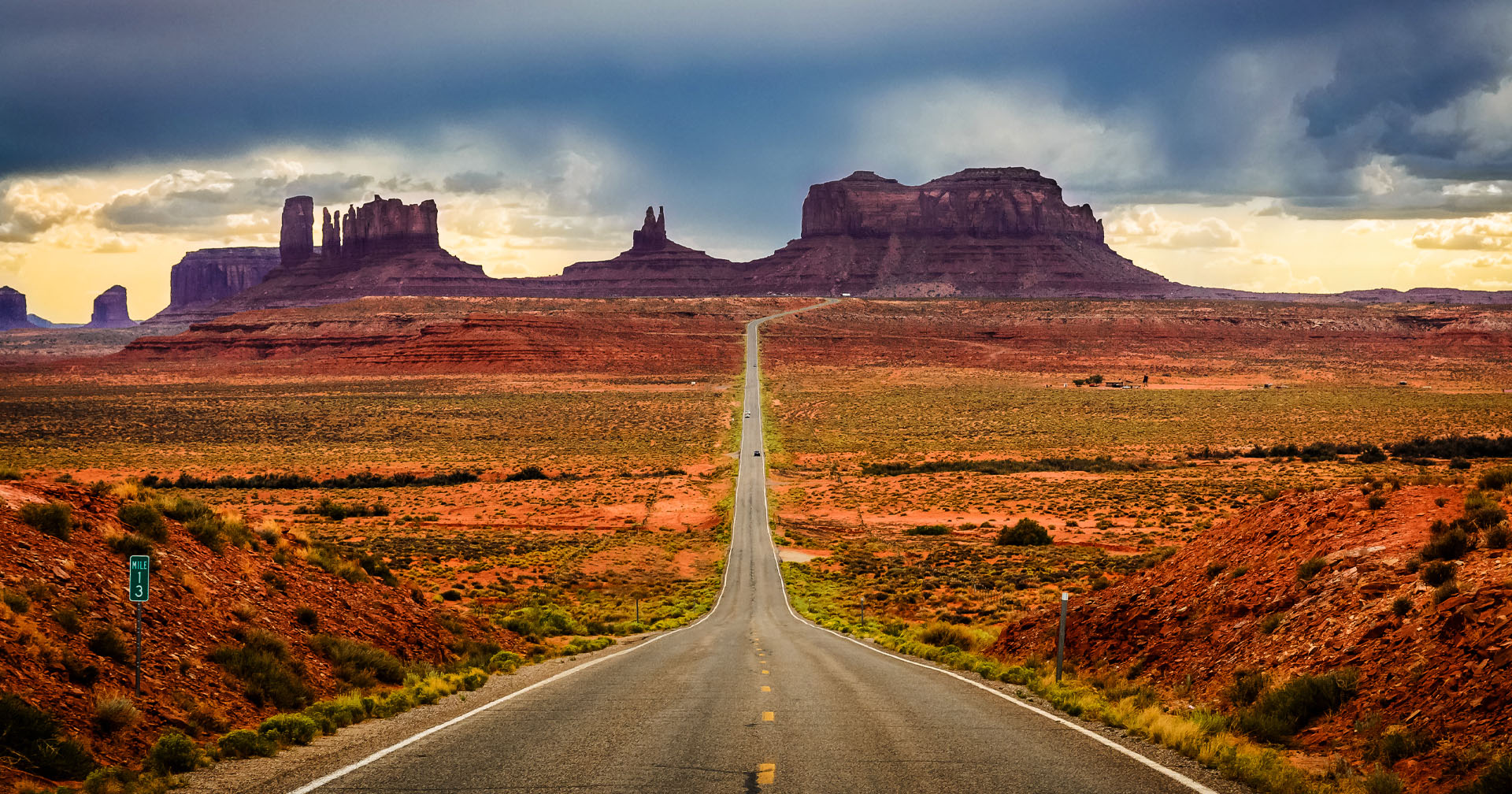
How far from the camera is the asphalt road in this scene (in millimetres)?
7559

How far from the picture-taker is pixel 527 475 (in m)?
59.3

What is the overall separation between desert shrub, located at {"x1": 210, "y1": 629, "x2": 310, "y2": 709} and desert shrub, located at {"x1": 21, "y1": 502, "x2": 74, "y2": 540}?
2182mm

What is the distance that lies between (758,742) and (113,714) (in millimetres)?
5424

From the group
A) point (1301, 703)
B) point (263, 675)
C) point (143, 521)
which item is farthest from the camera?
point (143, 521)

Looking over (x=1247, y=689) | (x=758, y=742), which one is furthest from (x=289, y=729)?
(x=1247, y=689)

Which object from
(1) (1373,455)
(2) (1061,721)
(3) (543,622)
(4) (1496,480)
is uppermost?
(4) (1496,480)

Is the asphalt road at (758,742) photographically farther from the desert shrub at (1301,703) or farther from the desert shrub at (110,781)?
the desert shrub at (110,781)

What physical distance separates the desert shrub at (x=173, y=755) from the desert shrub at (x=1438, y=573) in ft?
35.6

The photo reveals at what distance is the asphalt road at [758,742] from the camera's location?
7.56 meters

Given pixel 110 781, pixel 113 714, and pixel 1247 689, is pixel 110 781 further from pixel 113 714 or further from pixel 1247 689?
pixel 1247 689

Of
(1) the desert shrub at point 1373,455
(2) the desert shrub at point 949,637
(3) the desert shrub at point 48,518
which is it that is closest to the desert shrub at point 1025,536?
(2) the desert shrub at point 949,637

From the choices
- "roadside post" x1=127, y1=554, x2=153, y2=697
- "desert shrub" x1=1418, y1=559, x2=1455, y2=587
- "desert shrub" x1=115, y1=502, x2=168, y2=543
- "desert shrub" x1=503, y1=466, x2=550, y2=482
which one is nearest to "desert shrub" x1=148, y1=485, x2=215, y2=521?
"desert shrub" x1=115, y1=502, x2=168, y2=543

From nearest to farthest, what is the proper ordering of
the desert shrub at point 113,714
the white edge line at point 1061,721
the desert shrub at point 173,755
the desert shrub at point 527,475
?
the white edge line at point 1061,721 → the desert shrub at point 173,755 → the desert shrub at point 113,714 → the desert shrub at point 527,475

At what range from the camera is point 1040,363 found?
442ft
